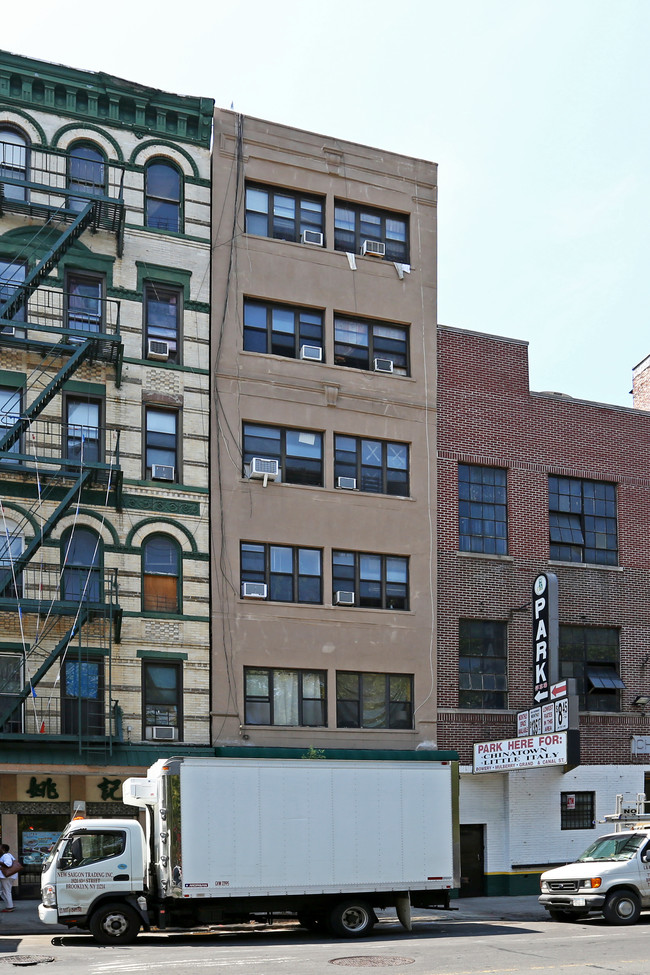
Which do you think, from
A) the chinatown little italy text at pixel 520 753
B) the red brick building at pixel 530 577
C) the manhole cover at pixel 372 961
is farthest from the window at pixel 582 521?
the manhole cover at pixel 372 961

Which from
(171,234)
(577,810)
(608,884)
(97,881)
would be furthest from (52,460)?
(577,810)

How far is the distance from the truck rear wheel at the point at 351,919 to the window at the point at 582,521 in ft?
49.1

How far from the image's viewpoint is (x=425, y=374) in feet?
108

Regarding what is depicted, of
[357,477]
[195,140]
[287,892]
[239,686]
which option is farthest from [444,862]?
[195,140]

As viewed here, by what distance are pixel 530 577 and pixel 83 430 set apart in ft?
42.0

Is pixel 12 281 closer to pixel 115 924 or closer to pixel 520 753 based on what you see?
pixel 115 924

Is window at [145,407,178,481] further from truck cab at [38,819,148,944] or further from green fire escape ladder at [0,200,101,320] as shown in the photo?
truck cab at [38,819,148,944]

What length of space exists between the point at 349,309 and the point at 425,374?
2735 mm

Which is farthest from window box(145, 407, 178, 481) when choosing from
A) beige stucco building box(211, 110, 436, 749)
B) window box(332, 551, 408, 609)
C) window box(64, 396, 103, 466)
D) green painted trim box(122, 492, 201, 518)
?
window box(332, 551, 408, 609)

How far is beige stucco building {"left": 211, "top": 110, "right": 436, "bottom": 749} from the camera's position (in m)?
29.5

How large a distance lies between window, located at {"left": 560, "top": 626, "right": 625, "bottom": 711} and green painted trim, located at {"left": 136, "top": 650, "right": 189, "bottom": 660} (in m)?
11.1

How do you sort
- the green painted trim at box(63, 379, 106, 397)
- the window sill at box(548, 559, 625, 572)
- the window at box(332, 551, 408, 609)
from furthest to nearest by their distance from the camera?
1. the window sill at box(548, 559, 625, 572)
2. the window at box(332, 551, 408, 609)
3. the green painted trim at box(63, 379, 106, 397)

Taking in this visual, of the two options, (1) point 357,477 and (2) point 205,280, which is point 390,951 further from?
(2) point 205,280

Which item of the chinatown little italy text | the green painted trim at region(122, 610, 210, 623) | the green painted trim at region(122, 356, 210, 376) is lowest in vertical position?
the chinatown little italy text
